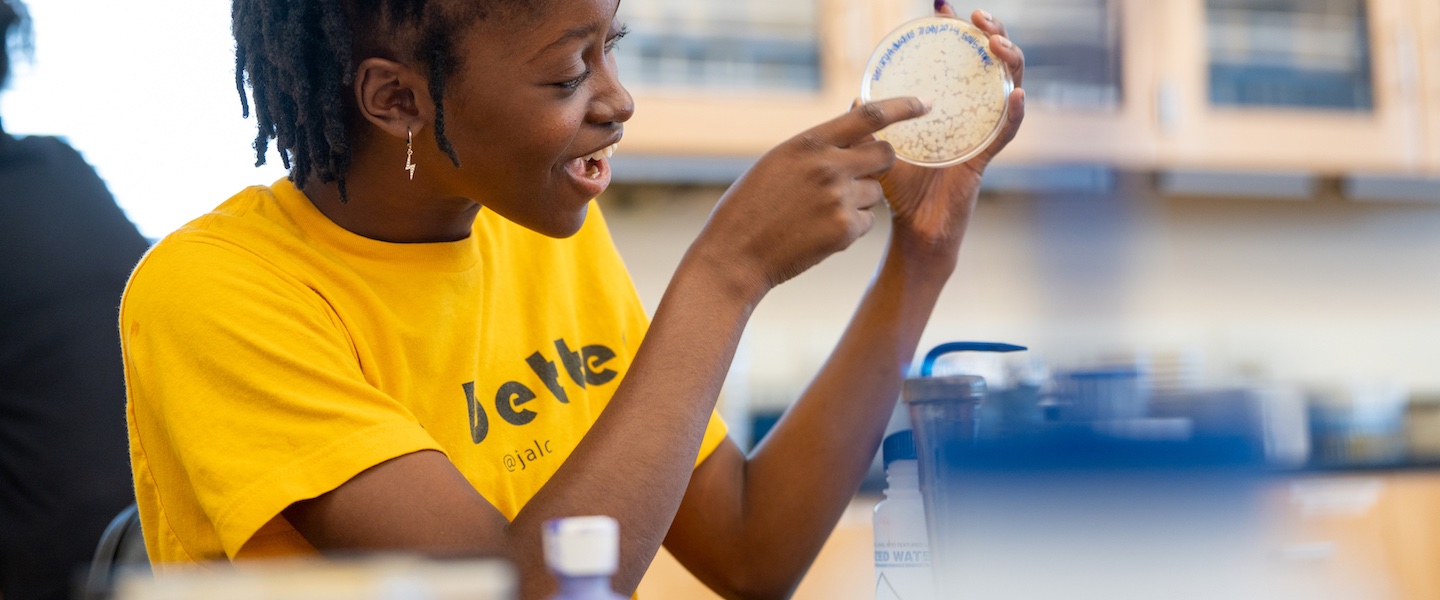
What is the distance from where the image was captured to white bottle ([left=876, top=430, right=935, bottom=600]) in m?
0.71

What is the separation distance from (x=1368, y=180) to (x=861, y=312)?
2.19m

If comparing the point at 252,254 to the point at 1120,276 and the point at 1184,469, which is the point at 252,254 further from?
the point at 1120,276

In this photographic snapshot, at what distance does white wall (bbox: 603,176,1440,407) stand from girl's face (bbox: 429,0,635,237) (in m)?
1.61

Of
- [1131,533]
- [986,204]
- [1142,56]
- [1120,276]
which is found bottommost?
[1131,533]

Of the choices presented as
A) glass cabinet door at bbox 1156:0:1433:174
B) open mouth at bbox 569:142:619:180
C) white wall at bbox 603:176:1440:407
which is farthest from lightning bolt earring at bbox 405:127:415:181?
glass cabinet door at bbox 1156:0:1433:174

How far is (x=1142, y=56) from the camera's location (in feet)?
7.67

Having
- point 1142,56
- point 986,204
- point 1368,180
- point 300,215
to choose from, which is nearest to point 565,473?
point 300,215

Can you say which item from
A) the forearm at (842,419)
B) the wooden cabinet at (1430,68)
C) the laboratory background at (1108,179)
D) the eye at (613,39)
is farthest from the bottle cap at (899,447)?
the wooden cabinet at (1430,68)

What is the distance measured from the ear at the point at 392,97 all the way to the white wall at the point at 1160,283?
1604 millimetres

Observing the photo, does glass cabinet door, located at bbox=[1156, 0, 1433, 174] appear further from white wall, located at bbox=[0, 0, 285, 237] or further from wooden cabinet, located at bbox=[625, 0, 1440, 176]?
white wall, located at bbox=[0, 0, 285, 237]

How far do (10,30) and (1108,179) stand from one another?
205cm

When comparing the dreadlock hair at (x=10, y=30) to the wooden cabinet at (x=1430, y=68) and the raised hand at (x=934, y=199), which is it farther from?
the wooden cabinet at (x=1430, y=68)

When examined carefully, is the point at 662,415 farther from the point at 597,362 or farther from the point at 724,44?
the point at 724,44

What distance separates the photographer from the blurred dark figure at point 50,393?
133cm
